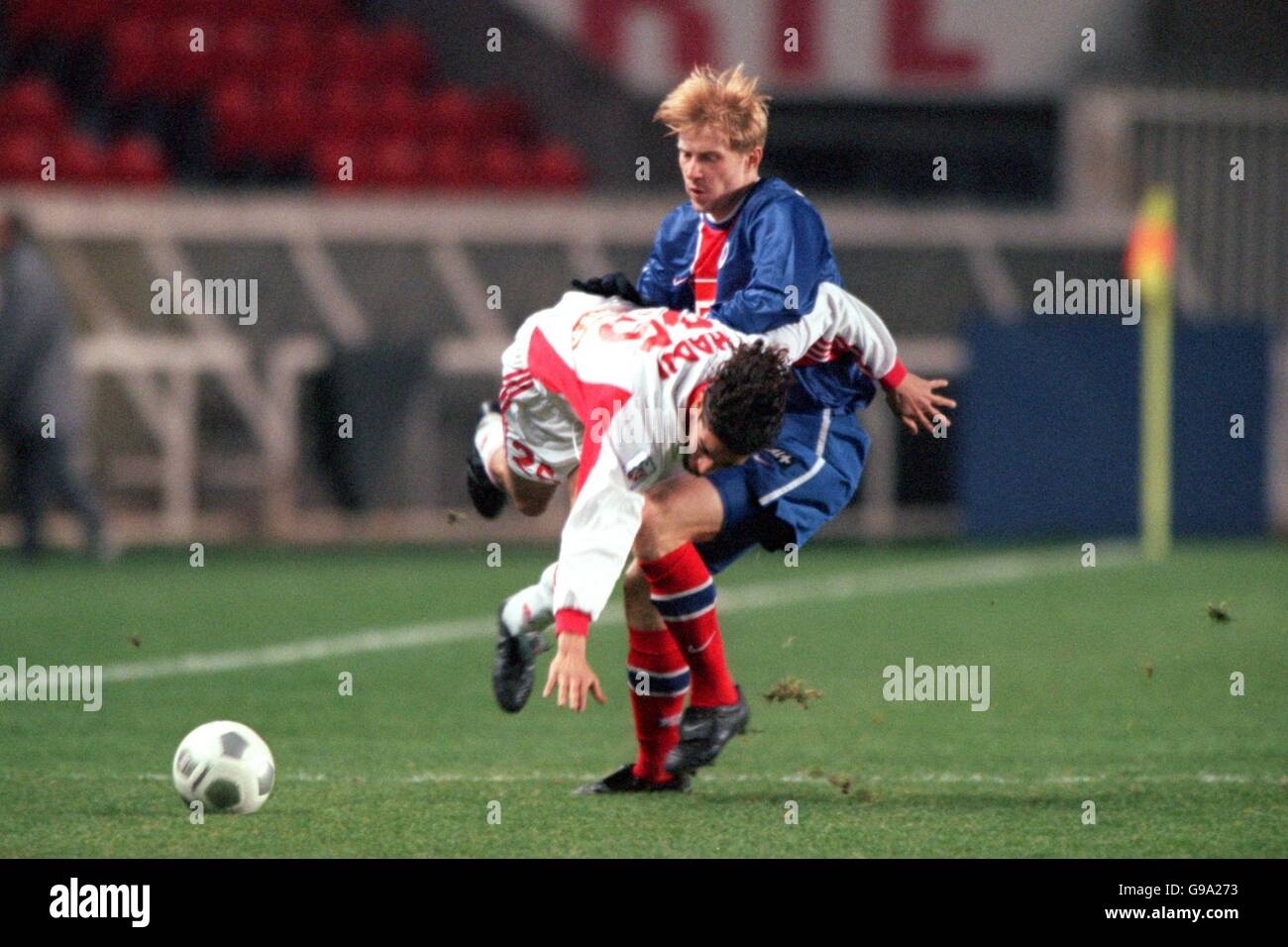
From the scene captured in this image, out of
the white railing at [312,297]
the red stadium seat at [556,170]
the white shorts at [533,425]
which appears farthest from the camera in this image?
the red stadium seat at [556,170]

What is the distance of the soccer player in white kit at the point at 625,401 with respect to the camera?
16.3 ft

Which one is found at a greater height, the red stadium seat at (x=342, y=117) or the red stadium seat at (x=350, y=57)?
the red stadium seat at (x=350, y=57)

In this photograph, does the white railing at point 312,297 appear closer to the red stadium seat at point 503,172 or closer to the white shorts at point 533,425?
the red stadium seat at point 503,172

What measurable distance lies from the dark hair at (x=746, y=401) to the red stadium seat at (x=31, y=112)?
11.7m

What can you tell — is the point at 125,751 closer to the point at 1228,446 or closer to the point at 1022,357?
the point at 1022,357

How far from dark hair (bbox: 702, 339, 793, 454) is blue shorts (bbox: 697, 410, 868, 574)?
0.49 meters

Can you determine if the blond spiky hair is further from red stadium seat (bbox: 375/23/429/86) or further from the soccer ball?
red stadium seat (bbox: 375/23/429/86)

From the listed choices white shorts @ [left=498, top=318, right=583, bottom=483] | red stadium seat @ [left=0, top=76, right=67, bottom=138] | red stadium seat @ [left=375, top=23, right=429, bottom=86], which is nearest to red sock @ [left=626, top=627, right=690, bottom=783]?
white shorts @ [left=498, top=318, right=583, bottom=483]

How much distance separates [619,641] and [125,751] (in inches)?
136

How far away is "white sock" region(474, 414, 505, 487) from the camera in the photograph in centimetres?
654

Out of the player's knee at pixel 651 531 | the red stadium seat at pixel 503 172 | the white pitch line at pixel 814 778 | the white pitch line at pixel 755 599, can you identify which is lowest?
the white pitch line at pixel 755 599

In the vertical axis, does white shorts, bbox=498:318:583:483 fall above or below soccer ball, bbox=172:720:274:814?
above

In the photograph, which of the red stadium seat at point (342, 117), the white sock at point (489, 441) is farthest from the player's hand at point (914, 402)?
the red stadium seat at point (342, 117)
